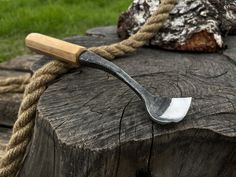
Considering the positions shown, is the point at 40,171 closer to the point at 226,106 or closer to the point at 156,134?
the point at 156,134

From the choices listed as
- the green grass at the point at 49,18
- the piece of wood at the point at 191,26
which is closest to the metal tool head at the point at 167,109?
the piece of wood at the point at 191,26

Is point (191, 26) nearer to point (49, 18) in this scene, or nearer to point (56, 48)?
point (56, 48)

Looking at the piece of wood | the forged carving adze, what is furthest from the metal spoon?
the piece of wood

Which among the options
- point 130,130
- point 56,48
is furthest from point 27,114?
point 130,130

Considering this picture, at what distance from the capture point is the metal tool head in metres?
1.32

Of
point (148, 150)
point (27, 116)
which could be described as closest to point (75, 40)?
point (27, 116)

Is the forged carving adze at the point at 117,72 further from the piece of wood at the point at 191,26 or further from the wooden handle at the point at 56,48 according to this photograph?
the piece of wood at the point at 191,26

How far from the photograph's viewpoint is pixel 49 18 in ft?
13.4

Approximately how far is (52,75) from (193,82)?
16.4 inches

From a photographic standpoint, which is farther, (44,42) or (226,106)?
(44,42)

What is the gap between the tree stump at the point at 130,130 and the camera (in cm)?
129

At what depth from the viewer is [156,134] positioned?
129cm

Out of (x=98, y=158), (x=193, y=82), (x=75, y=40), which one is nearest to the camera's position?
(x=98, y=158)

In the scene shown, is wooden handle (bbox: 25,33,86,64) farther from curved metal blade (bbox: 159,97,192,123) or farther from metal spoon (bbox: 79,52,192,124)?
curved metal blade (bbox: 159,97,192,123)
